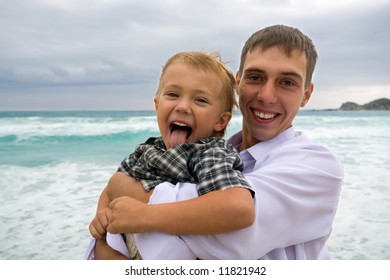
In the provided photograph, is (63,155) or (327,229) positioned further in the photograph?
(63,155)

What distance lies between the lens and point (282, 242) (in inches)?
69.9

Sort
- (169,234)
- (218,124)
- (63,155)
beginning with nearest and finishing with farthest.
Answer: (169,234)
(218,124)
(63,155)

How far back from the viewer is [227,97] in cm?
220

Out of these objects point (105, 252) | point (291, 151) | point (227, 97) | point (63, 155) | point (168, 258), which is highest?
point (227, 97)

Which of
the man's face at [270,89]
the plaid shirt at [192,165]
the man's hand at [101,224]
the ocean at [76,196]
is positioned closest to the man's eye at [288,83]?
the man's face at [270,89]

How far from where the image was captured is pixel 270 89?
2197mm

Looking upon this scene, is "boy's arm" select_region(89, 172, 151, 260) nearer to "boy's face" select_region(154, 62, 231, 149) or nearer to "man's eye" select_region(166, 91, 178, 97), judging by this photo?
"boy's face" select_region(154, 62, 231, 149)

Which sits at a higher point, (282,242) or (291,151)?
(291,151)

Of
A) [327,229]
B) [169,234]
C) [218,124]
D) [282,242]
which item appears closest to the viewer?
[169,234]

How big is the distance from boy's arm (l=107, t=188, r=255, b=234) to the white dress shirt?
2.3 inches

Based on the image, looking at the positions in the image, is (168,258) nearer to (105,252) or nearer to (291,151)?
(105,252)

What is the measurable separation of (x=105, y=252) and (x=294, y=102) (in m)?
1.23

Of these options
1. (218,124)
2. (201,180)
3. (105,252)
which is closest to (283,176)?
(201,180)
